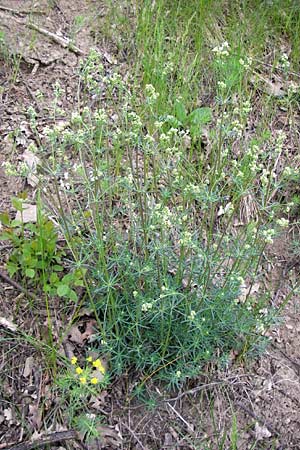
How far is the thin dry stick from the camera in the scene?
2592 millimetres

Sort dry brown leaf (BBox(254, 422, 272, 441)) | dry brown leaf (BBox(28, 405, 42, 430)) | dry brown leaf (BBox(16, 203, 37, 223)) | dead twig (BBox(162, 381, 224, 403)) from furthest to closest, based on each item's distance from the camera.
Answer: dry brown leaf (BBox(16, 203, 37, 223))
dry brown leaf (BBox(254, 422, 272, 441))
dead twig (BBox(162, 381, 224, 403))
dry brown leaf (BBox(28, 405, 42, 430))

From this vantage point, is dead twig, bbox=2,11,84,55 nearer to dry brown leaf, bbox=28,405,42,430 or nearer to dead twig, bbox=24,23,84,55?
dead twig, bbox=24,23,84,55

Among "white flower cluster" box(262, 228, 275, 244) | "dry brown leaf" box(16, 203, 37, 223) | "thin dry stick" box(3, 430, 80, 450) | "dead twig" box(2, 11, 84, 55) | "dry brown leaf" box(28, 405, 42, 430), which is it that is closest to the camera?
"white flower cluster" box(262, 228, 275, 244)

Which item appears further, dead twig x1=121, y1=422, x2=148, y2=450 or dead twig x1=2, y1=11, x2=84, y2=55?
dead twig x1=2, y1=11, x2=84, y2=55

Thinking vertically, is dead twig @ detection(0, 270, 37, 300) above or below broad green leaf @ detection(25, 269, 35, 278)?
below

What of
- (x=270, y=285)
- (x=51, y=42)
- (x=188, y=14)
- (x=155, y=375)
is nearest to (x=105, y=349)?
(x=155, y=375)

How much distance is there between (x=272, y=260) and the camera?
3.70 metres

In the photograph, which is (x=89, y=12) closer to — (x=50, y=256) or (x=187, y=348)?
(x=50, y=256)

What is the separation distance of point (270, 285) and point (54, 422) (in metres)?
1.69

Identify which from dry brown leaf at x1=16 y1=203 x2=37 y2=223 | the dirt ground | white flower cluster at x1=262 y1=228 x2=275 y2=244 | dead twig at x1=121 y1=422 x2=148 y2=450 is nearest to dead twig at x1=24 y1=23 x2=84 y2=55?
the dirt ground

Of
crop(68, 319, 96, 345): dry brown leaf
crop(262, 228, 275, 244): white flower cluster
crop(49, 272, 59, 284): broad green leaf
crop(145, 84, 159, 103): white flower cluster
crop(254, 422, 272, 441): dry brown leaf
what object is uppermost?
crop(145, 84, 159, 103): white flower cluster

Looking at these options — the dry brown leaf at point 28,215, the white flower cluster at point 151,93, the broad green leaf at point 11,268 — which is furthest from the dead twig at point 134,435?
the white flower cluster at point 151,93

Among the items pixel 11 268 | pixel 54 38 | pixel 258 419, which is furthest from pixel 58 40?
pixel 258 419

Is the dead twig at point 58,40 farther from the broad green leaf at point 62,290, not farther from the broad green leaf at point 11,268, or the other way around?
the broad green leaf at point 62,290
